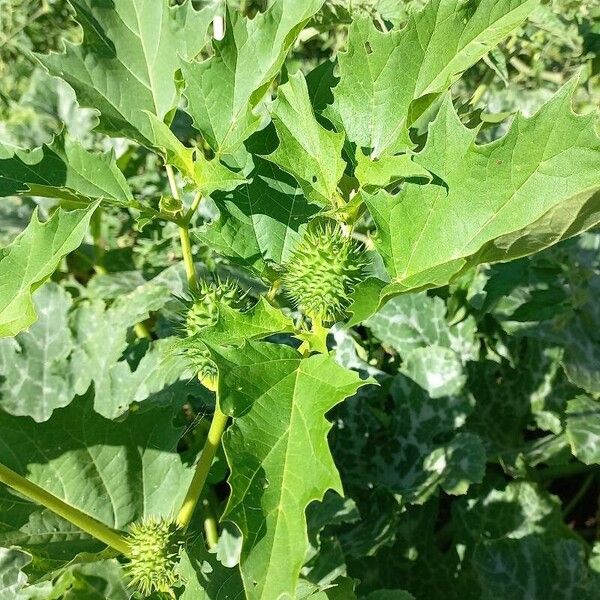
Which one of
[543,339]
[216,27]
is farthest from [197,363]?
[543,339]

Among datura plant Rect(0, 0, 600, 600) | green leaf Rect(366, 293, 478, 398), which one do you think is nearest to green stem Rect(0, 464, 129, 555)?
datura plant Rect(0, 0, 600, 600)

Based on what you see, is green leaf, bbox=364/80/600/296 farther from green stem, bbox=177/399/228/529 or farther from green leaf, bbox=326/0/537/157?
green stem, bbox=177/399/228/529

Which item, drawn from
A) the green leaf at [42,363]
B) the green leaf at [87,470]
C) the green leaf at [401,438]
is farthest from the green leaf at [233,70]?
the green leaf at [401,438]

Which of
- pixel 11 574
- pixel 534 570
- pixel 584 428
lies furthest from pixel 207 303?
pixel 534 570

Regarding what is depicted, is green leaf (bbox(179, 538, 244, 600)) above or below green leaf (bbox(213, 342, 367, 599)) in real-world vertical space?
below

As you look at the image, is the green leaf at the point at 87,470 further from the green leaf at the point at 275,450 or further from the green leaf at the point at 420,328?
the green leaf at the point at 420,328

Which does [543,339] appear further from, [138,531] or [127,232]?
[127,232]

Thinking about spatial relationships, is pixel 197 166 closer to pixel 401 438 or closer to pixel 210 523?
pixel 210 523

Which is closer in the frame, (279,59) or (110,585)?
(279,59)
